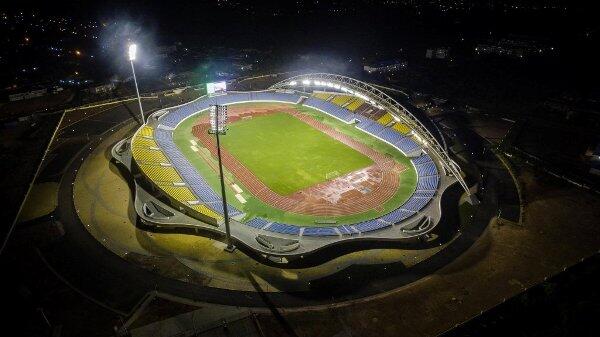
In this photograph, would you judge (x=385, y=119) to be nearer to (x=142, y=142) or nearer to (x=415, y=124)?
(x=415, y=124)

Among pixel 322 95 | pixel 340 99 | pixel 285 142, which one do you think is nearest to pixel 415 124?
pixel 285 142

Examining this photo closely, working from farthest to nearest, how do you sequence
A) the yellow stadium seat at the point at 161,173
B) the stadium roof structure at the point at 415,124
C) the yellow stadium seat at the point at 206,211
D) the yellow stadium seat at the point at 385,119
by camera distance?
the yellow stadium seat at the point at 385,119
the stadium roof structure at the point at 415,124
the yellow stadium seat at the point at 161,173
the yellow stadium seat at the point at 206,211

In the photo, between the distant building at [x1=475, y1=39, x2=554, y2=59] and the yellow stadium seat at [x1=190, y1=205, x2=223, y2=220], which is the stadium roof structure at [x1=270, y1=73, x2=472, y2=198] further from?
the distant building at [x1=475, y1=39, x2=554, y2=59]

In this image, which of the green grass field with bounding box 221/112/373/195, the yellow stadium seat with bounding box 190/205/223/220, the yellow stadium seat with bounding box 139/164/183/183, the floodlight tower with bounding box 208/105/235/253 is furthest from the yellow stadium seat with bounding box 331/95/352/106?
the floodlight tower with bounding box 208/105/235/253

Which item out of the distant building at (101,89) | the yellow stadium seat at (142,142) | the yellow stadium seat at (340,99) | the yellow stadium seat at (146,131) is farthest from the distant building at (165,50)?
the yellow stadium seat at (142,142)

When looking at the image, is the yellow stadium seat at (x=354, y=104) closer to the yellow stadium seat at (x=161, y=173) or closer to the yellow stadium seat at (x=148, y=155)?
the yellow stadium seat at (x=148, y=155)

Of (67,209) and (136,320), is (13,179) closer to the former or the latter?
(67,209)

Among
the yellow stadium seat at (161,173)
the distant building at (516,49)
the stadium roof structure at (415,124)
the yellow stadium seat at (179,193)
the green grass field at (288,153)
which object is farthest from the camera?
the distant building at (516,49)
